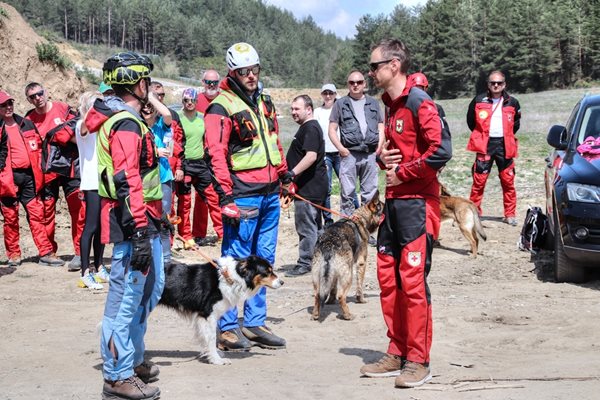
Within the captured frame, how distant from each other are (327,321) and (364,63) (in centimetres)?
9503

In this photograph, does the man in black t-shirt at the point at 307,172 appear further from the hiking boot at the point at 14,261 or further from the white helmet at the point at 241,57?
the hiking boot at the point at 14,261

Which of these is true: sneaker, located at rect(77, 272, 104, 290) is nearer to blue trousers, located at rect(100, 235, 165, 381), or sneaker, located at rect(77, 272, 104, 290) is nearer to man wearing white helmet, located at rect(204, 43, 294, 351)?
man wearing white helmet, located at rect(204, 43, 294, 351)

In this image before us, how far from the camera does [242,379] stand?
519 cm

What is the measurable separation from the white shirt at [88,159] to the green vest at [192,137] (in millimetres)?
2313

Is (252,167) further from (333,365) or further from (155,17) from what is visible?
(155,17)

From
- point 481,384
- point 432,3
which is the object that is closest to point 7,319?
point 481,384

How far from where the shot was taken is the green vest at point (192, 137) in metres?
10.9

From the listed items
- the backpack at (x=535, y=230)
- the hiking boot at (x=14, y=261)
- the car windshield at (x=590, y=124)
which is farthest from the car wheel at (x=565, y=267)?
the hiking boot at (x=14, y=261)

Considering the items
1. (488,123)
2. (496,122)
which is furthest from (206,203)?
(496,122)

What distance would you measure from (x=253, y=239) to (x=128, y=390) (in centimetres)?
186

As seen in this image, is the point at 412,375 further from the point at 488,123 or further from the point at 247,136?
the point at 488,123

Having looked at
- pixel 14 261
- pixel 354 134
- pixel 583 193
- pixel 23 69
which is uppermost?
pixel 23 69

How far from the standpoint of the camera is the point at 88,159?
28.2ft

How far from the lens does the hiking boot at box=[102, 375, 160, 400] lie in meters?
4.69
